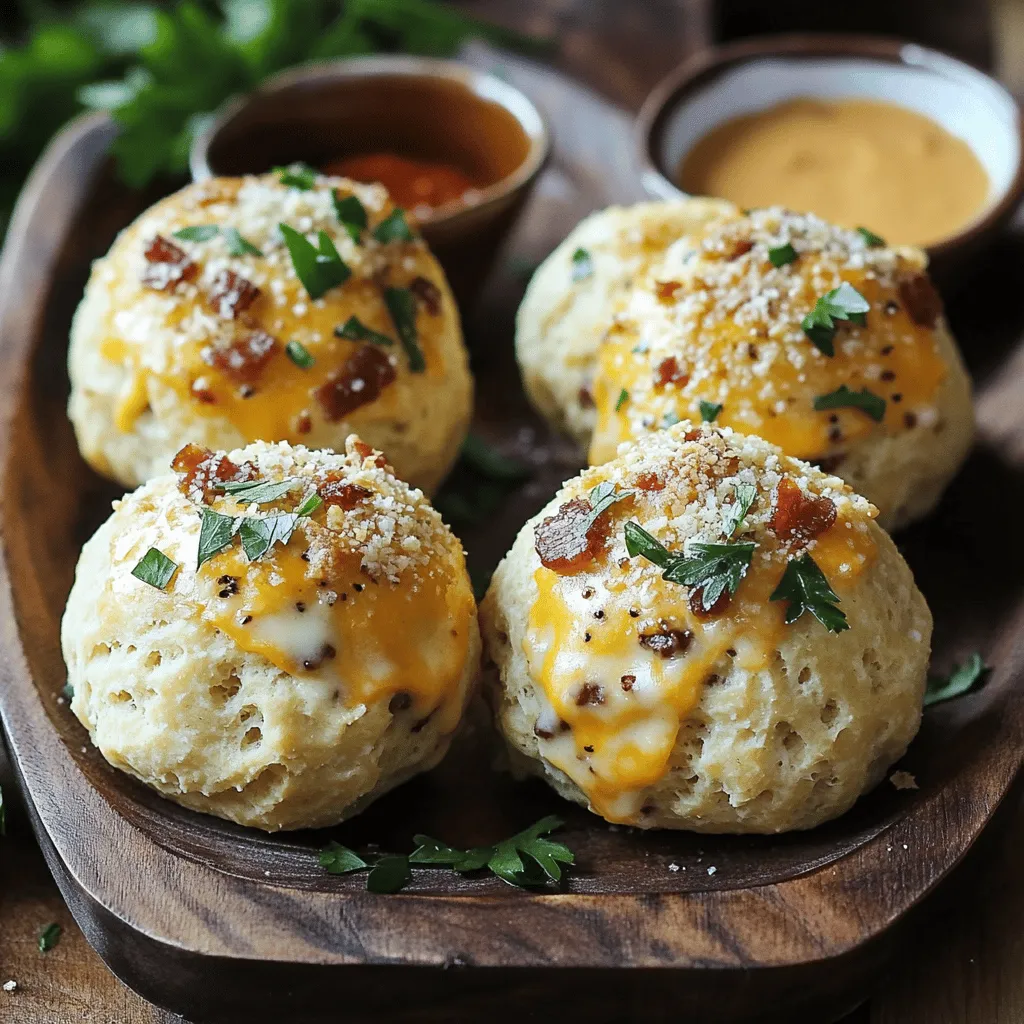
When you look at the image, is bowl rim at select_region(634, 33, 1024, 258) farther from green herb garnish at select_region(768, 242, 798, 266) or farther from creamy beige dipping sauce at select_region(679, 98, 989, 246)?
green herb garnish at select_region(768, 242, 798, 266)

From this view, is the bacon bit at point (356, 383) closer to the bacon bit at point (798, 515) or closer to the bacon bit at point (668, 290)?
the bacon bit at point (668, 290)

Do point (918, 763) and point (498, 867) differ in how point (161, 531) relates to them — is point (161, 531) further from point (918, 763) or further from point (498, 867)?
point (918, 763)

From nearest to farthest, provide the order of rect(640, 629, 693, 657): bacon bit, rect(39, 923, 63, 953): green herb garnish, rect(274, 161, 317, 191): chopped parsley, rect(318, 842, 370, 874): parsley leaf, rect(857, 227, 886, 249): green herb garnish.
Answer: rect(640, 629, 693, 657): bacon bit → rect(318, 842, 370, 874): parsley leaf → rect(39, 923, 63, 953): green herb garnish → rect(857, 227, 886, 249): green herb garnish → rect(274, 161, 317, 191): chopped parsley

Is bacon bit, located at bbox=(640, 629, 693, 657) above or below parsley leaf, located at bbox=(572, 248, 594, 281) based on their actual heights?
above

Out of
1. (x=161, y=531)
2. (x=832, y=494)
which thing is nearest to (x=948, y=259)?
(x=832, y=494)

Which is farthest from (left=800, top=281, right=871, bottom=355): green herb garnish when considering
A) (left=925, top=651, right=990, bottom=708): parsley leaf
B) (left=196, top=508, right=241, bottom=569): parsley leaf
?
(left=196, top=508, right=241, bottom=569): parsley leaf

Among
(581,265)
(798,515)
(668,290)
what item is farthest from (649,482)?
(581,265)

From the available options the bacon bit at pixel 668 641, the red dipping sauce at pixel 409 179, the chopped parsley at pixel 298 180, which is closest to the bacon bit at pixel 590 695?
the bacon bit at pixel 668 641
